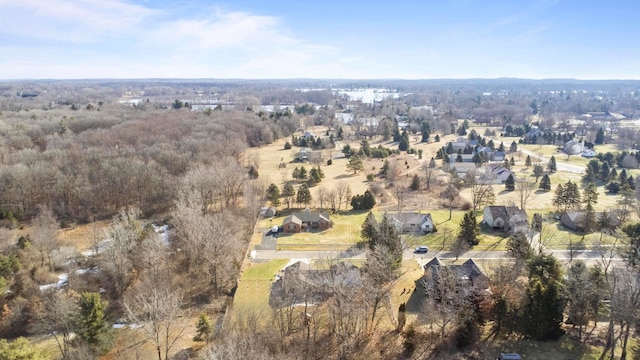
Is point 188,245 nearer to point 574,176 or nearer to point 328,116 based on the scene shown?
point 574,176

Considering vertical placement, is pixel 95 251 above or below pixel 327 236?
below

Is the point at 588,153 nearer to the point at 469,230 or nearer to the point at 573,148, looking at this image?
the point at 573,148

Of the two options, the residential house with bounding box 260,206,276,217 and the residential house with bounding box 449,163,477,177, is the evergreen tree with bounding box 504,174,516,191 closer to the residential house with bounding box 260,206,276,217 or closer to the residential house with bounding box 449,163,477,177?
the residential house with bounding box 449,163,477,177

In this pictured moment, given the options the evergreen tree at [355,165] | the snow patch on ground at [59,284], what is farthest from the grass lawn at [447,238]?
the snow patch on ground at [59,284]

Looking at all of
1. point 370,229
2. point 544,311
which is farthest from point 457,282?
point 370,229

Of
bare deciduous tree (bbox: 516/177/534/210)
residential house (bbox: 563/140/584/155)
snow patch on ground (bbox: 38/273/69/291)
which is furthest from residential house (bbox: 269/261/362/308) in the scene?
residential house (bbox: 563/140/584/155)

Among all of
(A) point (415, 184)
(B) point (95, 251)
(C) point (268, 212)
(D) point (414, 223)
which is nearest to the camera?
(B) point (95, 251)

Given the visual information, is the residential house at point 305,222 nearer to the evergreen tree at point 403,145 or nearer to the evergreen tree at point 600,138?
the evergreen tree at point 403,145
